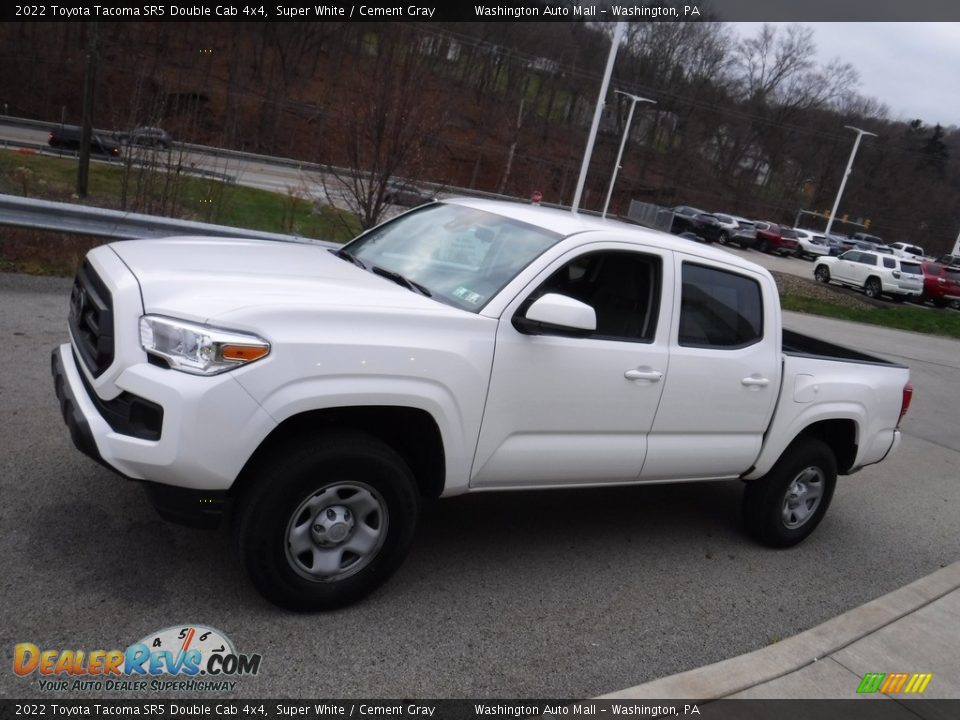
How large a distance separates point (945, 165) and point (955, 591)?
9621 centimetres

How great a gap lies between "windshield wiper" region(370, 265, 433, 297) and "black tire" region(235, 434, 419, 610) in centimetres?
86

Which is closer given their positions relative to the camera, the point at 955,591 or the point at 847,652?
the point at 847,652

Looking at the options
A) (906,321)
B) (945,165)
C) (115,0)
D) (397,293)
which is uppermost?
(945,165)

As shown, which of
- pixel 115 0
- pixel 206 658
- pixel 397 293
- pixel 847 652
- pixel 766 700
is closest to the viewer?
pixel 206 658

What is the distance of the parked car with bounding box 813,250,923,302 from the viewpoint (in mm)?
30695

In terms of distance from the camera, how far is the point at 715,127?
271 feet

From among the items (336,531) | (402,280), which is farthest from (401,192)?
(336,531)

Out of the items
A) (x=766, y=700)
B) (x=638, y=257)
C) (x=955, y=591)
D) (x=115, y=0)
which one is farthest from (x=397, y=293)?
(x=115, y=0)

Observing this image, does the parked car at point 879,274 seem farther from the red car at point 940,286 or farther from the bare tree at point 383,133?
the bare tree at point 383,133

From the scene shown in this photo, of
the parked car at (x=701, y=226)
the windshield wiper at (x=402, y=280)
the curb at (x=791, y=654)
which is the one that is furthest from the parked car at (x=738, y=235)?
the windshield wiper at (x=402, y=280)

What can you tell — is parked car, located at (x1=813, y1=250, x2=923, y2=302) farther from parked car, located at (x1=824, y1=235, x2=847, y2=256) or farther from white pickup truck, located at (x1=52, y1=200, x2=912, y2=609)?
white pickup truck, located at (x1=52, y1=200, x2=912, y2=609)

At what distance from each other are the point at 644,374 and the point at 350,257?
6.06 ft

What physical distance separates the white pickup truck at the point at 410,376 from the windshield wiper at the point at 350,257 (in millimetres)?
37

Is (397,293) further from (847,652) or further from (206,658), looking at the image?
(847,652)
